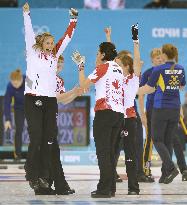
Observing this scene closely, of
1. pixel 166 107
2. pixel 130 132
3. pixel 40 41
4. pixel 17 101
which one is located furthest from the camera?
pixel 17 101

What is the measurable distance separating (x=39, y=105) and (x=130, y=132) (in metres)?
1.04

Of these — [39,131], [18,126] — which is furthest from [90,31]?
[39,131]

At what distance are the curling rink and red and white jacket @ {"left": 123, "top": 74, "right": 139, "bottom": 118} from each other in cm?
91

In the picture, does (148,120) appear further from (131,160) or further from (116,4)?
(116,4)

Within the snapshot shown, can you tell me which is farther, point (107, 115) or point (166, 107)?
point (166, 107)

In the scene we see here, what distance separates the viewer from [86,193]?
30.2 feet

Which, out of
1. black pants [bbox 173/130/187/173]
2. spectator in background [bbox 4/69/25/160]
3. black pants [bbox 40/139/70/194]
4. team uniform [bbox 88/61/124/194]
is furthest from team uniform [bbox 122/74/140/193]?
spectator in background [bbox 4/69/25/160]

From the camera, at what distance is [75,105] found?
16.4 m

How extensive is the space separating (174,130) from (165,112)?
35 centimetres

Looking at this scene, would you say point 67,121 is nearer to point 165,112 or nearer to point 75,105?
point 75,105

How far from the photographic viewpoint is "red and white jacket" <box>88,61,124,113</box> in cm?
860

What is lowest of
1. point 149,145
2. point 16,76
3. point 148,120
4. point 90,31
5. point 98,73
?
point 149,145

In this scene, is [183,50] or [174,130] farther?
[183,50]

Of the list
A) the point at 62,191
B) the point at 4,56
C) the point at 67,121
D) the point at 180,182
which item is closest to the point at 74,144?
the point at 67,121
